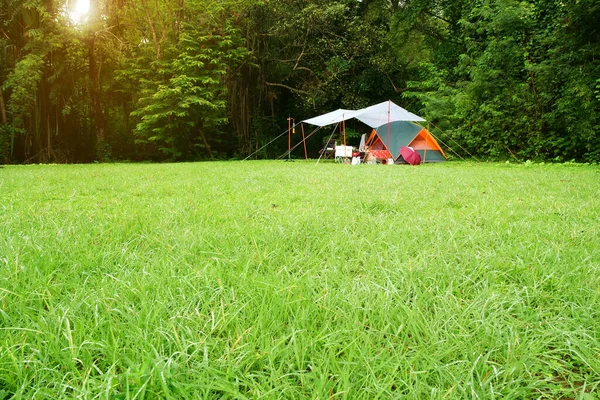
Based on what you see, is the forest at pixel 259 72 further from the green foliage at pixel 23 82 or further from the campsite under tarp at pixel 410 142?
the campsite under tarp at pixel 410 142

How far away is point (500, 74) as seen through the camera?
994cm

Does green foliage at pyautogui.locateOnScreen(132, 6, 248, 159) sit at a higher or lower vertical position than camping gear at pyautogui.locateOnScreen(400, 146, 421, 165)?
higher

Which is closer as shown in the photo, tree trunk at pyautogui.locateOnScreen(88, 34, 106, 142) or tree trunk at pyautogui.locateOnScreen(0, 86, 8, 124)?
tree trunk at pyautogui.locateOnScreen(0, 86, 8, 124)

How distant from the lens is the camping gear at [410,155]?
9.82 meters

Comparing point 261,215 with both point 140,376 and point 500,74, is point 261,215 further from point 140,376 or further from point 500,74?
point 500,74

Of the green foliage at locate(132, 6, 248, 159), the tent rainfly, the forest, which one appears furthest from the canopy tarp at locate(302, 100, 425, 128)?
the green foliage at locate(132, 6, 248, 159)

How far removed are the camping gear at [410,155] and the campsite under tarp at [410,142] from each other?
1.86 ft

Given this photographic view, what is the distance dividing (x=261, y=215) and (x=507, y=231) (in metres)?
1.43

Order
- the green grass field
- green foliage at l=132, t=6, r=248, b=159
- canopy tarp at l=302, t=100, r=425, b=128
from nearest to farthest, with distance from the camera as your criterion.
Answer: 1. the green grass field
2. canopy tarp at l=302, t=100, r=425, b=128
3. green foliage at l=132, t=6, r=248, b=159

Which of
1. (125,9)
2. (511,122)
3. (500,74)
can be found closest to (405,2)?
(500,74)

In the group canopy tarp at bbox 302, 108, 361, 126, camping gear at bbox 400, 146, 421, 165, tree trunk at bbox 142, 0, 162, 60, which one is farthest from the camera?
tree trunk at bbox 142, 0, 162, 60

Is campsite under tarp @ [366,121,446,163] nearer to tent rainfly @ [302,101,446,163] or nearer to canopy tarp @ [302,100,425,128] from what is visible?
tent rainfly @ [302,101,446,163]

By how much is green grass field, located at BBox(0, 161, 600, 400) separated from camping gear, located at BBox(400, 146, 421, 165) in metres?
8.06

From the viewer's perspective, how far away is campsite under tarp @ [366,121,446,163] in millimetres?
10961
